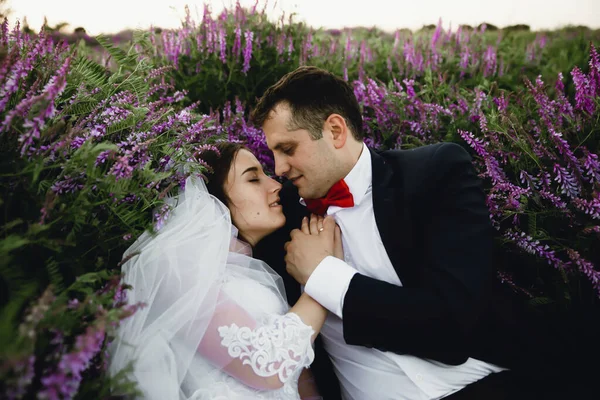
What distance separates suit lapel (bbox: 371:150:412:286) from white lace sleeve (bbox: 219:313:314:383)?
618 mm

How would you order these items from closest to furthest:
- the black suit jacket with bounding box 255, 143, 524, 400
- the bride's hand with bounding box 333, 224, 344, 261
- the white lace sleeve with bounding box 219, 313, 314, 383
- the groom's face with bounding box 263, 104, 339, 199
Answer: the white lace sleeve with bounding box 219, 313, 314, 383 → the black suit jacket with bounding box 255, 143, 524, 400 → the bride's hand with bounding box 333, 224, 344, 261 → the groom's face with bounding box 263, 104, 339, 199

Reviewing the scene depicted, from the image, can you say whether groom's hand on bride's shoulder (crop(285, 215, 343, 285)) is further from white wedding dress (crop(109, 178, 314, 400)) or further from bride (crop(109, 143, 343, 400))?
white wedding dress (crop(109, 178, 314, 400))

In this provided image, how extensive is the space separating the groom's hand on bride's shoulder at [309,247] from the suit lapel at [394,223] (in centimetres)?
28

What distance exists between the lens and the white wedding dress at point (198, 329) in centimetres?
172

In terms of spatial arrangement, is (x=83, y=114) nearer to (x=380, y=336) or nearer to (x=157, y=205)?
(x=157, y=205)

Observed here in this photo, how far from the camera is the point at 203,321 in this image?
186 centimetres

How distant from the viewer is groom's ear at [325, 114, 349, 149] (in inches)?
98.1

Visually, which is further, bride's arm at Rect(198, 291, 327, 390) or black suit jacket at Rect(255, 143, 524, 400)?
black suit jacket at Rect(255, 143, 524, 400)

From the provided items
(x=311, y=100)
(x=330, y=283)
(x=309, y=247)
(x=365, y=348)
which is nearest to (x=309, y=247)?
(x=309, y=247)

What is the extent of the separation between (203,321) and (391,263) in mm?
984

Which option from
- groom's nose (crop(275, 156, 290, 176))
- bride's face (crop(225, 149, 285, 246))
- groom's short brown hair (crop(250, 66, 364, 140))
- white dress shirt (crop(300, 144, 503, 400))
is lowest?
white dress shirt (crop(300, 144, 503, 400))

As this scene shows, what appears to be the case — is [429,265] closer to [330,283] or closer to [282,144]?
[330,283]

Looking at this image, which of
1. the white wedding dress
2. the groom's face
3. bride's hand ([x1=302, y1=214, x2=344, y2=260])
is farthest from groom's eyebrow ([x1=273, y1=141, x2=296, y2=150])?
the white wedding dress

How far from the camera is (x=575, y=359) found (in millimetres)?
2082
